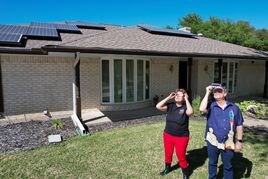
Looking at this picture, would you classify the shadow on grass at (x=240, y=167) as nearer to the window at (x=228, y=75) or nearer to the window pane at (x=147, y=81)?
the window pane at (x=147, y=81)

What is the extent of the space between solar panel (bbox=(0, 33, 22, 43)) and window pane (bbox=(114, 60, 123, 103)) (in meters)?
3.96

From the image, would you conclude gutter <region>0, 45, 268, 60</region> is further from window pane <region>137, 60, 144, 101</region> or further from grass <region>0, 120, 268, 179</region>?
grass <region>0, 120, 268, 179</region>

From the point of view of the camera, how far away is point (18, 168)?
17.4 ft

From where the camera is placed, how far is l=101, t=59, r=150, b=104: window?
11312 mm

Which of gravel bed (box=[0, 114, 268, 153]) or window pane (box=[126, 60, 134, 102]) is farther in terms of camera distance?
window pane (box=[126, 60, 134, 102])

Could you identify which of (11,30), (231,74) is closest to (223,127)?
(11,30)

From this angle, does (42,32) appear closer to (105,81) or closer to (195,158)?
(105,81)

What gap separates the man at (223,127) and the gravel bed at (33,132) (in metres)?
4.49

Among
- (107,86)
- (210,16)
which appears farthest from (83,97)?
(210,16)

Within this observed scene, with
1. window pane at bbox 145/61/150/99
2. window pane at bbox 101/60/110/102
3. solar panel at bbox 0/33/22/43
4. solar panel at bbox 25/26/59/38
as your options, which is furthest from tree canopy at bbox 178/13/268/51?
solar panel at bbox 0/33/22/43

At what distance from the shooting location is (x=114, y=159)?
19.2 ft

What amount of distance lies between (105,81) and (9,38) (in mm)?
4099

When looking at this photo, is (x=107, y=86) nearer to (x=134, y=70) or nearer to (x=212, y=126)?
(x=134, y=70)

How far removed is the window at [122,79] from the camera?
11.3 meters
